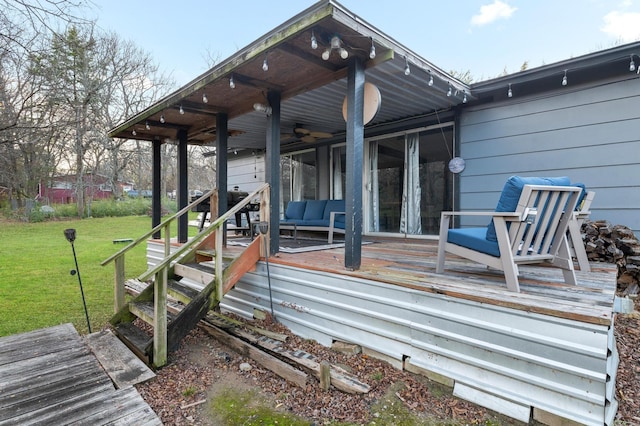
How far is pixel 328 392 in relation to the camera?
2.26m

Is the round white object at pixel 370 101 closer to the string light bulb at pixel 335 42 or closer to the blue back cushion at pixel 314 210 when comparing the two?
the string light bulb at pixel 335 42

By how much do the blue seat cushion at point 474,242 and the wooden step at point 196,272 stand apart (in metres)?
2.17

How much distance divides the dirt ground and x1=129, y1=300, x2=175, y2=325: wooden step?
39 cm

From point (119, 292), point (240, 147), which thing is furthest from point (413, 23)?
point (119, 292)

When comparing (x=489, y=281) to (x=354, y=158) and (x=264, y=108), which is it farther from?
(x=264, y=108)

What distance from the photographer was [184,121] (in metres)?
5.10

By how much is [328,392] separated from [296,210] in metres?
5.14

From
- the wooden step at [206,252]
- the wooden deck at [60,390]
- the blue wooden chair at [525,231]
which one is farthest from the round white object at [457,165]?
the wooden deck at [60,390]

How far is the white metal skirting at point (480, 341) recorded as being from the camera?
171 cm

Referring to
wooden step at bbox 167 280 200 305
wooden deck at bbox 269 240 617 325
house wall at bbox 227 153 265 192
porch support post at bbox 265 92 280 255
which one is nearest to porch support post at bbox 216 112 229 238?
porch support post at bbox 265 92 280 255

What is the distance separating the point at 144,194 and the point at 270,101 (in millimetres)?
20564

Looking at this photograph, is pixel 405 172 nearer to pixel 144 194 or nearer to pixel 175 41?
pixel 175 41

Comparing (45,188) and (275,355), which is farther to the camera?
(45,188)

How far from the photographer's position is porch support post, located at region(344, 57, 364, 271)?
2891 mm
